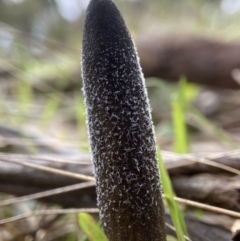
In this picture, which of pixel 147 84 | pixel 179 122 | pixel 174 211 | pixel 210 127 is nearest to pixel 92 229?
pixel 174 211

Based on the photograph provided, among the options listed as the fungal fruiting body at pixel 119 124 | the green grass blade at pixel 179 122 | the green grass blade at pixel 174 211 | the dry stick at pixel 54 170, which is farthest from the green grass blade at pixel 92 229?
the green grass blade at pixel 179 122

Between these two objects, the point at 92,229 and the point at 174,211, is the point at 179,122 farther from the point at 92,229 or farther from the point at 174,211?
the point at 92,229

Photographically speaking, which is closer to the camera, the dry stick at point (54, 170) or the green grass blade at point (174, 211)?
the green grass blade at point (174, 211)

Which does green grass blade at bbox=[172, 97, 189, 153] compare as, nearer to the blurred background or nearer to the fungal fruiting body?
the blurred background

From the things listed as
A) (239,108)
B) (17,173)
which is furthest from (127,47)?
(239,108)

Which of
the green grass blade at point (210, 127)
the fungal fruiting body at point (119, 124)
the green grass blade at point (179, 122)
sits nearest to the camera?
the fungal fruiting body at point (119, 124)

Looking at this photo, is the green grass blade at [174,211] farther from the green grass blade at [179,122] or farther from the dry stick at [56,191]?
the green grass blade at [179,122]

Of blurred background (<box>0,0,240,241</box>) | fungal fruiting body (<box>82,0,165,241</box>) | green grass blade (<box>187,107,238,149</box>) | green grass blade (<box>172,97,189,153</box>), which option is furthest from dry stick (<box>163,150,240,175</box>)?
green grass blade (<box>187,107,238,149</box>)
